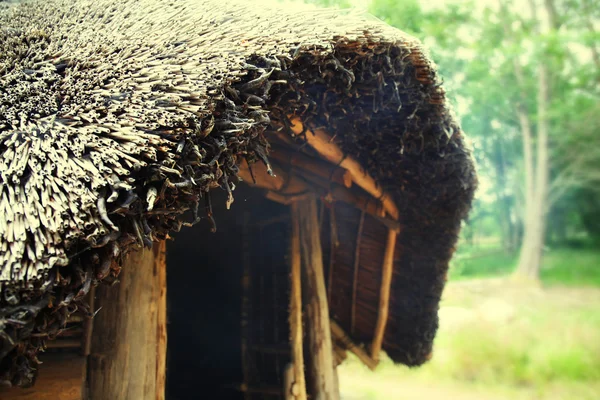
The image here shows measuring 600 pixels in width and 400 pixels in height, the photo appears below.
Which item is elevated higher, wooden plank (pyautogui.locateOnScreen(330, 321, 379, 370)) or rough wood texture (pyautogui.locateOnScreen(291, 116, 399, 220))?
rough wood texture (pyautogui.locateOnScreen(291, 116, 399, 220))

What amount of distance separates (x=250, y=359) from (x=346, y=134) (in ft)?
5.94

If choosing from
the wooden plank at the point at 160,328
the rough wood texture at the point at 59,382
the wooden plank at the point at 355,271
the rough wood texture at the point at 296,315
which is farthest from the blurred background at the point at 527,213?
the rough wood texture at the point at 59,382

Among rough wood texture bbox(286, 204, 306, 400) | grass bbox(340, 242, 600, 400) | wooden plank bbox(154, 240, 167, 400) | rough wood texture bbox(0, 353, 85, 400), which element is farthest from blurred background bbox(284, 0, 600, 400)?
rough wood texture bbox(0, 353, 85, 400)

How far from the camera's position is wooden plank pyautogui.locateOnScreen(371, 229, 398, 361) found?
12.5 ft

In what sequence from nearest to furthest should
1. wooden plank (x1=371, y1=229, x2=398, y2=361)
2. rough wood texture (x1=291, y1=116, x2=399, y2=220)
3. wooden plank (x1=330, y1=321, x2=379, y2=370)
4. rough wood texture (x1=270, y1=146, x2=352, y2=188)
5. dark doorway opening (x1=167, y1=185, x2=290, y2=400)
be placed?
rough wood texture (x1=291, y1=116, x2=399, y2=220) → rough wood texture (x1=270, y1=146, x2=352, y2=188) → dark doorway opening (x1=167, y1=185, x2=290, y2=400) → wooden plank (x1=371, y1=229, x2=398, y2=361) → wooden plank (x1=330, y1=321, x2=379, y2=370)

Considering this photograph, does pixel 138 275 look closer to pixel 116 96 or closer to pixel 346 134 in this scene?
pixel 116 96

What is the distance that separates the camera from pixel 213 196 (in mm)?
3773

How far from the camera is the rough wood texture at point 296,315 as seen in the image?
3277 mm

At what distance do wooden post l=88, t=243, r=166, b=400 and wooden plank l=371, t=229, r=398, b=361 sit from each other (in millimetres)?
1905

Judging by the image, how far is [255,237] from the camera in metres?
3.83

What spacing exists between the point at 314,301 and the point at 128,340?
143cm

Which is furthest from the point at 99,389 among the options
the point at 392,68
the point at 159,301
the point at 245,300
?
the point at 392,68

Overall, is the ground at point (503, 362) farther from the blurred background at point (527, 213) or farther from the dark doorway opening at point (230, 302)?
the dark doorway opening at point (230, 302)

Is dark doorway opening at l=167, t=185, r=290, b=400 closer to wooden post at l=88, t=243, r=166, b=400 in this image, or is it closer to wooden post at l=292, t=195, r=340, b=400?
wooden post at l=292, t=195, r=340, b=400
